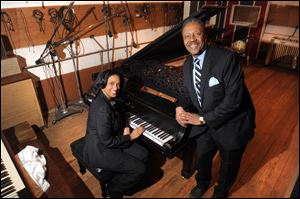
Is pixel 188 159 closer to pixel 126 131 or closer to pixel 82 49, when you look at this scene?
pixel 126 131

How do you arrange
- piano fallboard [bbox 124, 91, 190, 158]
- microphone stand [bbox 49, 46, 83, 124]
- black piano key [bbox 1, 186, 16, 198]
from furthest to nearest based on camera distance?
microphone stand [bbox 49, 46, 83, 124] < piano fallboard [bbox 124, 91, 190, 158] < black piano key [bbox 1, 186, 16, 198]

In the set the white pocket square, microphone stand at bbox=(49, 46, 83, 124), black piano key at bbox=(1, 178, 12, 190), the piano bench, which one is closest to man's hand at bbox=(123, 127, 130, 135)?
the piano bench

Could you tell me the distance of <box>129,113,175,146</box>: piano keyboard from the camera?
187cm

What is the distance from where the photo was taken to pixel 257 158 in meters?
2.64

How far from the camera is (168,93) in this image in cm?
202

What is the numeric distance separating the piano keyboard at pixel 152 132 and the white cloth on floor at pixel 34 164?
0.83 metres

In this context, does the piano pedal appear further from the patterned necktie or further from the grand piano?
the patterned necktie

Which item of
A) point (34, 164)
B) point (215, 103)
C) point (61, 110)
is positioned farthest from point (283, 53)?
point (34, 164)

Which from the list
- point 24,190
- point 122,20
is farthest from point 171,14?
point 24,190

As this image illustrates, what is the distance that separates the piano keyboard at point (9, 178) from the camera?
1.04 metres

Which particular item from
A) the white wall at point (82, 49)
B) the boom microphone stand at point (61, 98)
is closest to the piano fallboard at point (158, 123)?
the boom microphone stand at point (61, 98)

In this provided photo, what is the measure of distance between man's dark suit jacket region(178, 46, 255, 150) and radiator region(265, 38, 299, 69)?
483cm

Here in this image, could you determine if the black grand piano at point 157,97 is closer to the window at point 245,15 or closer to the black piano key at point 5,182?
the black piano key at point 5,182

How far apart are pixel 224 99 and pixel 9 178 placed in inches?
53.9
